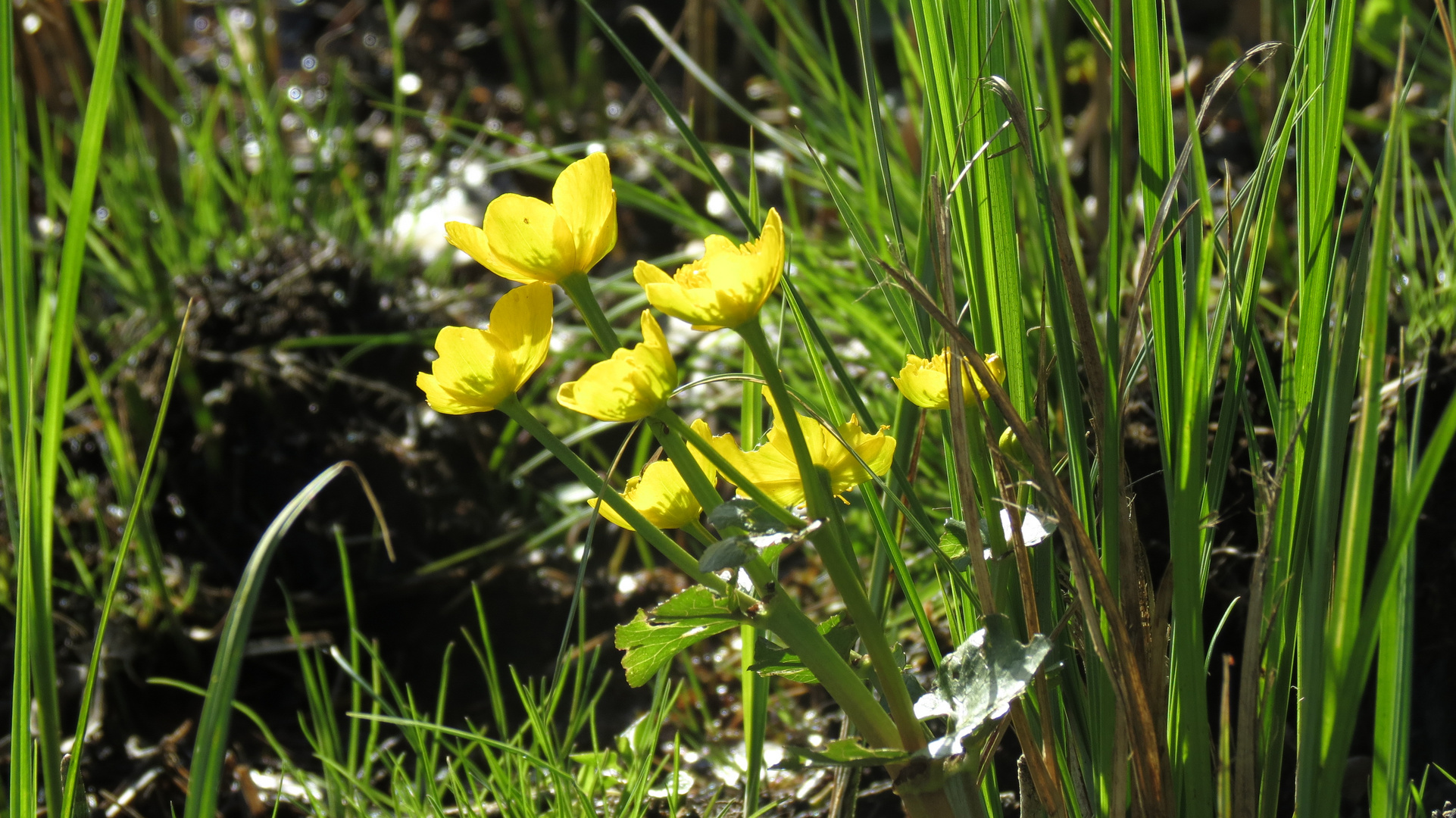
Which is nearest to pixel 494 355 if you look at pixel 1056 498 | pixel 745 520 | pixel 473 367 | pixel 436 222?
pixel 473 367

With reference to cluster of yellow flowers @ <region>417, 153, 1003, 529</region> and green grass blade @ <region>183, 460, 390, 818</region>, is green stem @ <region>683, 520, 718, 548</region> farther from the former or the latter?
green grass blade @ <region>183, 460, 390, 818</region>

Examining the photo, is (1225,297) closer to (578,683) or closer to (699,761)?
(578,683)

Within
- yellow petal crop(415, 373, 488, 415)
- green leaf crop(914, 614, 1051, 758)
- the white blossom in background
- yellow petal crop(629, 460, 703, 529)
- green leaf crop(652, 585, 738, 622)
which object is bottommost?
the white blossom in background

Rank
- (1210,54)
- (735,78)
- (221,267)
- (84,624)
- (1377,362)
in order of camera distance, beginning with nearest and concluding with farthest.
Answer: (1377,362) → (84,624) → (221,267) → (1210,54) → (735,78)

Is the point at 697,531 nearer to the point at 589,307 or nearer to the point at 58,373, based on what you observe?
the point at 589,307

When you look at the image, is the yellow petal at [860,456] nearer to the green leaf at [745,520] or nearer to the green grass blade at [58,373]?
the green leaf at [745,520]

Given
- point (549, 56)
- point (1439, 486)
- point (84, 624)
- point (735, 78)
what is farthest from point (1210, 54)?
point (84, 624)

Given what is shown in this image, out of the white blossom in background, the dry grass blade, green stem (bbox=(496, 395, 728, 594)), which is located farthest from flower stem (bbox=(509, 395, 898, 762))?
the white blossom in background
